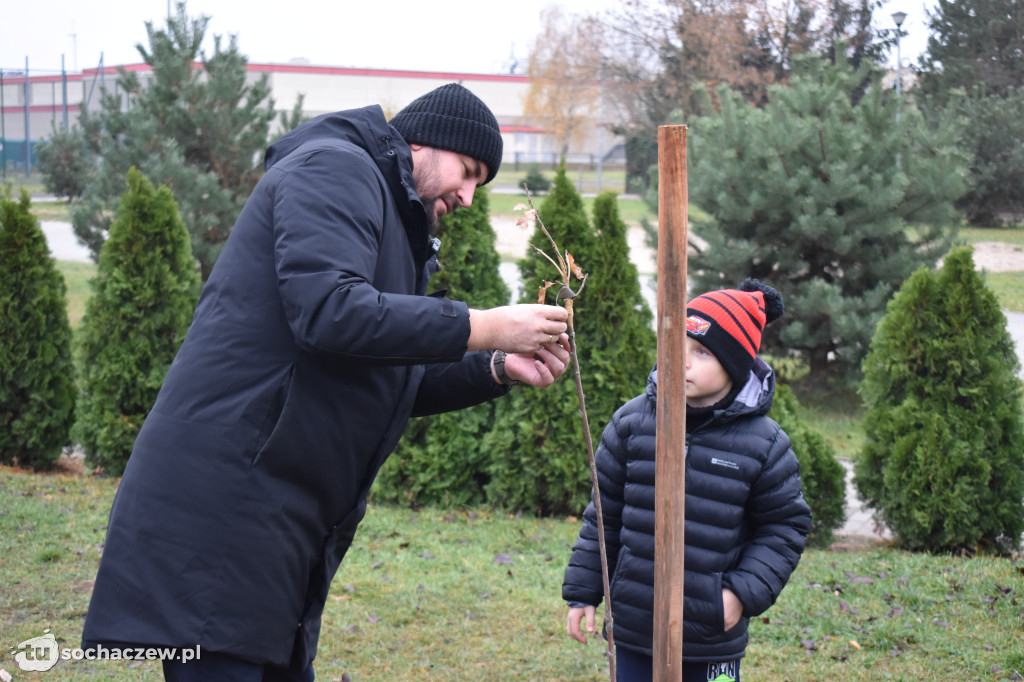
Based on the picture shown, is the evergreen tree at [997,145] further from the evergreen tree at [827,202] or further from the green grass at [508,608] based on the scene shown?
the green grass at [508,608]

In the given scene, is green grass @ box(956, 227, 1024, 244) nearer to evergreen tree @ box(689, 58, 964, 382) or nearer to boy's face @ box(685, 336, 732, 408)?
evergreen tree @ box(689, 58, 964, 382)

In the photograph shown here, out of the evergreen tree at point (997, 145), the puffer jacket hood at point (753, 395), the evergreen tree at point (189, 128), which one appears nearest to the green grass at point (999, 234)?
the evergreen tree at point (997, 145)

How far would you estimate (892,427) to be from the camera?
5.43m

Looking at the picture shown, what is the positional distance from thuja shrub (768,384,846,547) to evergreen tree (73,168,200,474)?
167 inches

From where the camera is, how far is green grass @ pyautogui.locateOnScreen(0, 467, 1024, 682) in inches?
150

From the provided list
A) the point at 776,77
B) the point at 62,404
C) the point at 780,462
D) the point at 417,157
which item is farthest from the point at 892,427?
the point at 776,77

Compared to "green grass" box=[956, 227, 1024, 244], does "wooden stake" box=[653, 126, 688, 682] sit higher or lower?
higher

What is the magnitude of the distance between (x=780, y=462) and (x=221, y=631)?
1483 mm

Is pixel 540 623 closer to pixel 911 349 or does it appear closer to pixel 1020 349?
pixel 911 349

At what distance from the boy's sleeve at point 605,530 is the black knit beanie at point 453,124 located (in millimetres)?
908

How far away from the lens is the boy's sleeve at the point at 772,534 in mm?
2352

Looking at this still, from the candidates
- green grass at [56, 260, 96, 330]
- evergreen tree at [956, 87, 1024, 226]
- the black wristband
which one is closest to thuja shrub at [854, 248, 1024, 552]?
the black wristband

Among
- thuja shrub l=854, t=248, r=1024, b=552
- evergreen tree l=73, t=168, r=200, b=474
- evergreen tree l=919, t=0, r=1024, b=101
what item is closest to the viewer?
thuja shrub l=854, t=248, r=1024, b=552

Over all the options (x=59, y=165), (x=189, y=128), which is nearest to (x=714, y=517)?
(x=189, y=128)
